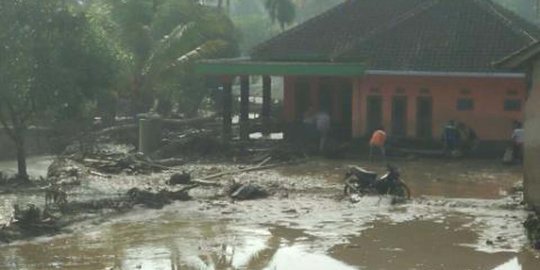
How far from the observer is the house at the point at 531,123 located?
1669 cm

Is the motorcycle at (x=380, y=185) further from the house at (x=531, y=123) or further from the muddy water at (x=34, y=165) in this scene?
the muddy water at (x=34, y=165)

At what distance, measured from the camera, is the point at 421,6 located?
32.2 m

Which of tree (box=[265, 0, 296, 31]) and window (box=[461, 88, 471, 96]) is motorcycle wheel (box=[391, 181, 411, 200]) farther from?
tree (box=[265, 0, 296, 31])

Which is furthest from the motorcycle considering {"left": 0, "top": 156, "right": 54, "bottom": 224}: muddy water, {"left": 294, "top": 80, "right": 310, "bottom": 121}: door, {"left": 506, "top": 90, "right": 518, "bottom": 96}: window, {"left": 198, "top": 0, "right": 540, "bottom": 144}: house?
{"left": 294, "top": 80, "right": 310, "bottom": 121}: door

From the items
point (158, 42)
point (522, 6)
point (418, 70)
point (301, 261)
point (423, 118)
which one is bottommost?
point (301, 261)

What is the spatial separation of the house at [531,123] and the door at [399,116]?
12.3 meters

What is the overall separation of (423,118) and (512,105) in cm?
300

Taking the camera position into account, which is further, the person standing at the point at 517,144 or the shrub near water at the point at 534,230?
the person standing at the point at 517,144

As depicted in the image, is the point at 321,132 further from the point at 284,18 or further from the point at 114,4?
the point at 284,18

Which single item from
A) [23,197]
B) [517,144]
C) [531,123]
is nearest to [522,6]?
[517,144]

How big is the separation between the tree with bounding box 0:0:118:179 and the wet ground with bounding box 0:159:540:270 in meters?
2.75

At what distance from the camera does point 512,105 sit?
93.7 ft

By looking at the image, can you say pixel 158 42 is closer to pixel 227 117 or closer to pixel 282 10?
pixel 227 117

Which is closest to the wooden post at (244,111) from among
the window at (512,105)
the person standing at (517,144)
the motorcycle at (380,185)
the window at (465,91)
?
the window at (465,91)
